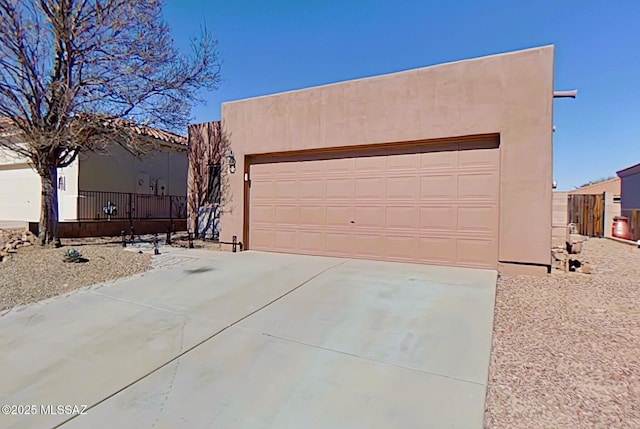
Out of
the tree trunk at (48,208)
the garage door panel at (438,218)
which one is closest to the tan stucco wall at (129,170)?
the tree trunk at (48,208)

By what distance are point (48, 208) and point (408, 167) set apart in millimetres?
9722

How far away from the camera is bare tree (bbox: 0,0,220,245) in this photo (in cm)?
804

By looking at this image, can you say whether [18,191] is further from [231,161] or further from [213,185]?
[231,161]

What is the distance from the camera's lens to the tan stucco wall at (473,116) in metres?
6.24

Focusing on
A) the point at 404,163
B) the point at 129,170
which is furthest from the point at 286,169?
the point at 129,170

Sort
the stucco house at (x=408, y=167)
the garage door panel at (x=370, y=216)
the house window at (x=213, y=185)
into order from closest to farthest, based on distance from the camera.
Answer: the stucco house at (x=408, y=167)
the garage door panel at (x=370, y=216)
the house window at (x=213, y=185)

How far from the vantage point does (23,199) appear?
1558cm

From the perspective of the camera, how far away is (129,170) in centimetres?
1512

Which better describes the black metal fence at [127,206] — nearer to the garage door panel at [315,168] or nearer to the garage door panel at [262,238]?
the garage door panel at [262,238]

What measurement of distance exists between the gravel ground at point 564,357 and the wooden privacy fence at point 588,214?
12.2 meters

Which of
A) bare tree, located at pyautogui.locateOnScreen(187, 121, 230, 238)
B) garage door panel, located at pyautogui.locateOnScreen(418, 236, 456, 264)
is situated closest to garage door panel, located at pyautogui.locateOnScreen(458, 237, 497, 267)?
garage door panel, located at pyautogui.locateOnScreen(418, 236, 456, 264)

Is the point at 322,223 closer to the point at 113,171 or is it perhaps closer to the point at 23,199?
the point at 113,171

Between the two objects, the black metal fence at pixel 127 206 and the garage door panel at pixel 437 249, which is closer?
the garage door panel at pixel 437 249

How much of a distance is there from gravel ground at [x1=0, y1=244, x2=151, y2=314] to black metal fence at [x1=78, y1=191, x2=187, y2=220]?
478 centimetres
